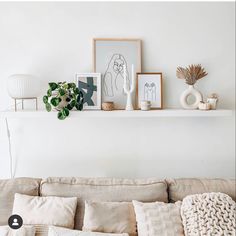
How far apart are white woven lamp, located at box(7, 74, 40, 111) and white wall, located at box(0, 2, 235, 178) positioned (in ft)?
0.62

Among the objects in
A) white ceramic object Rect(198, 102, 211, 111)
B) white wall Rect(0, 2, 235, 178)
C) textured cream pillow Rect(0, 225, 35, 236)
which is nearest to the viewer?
textured cream pillow Rect(0, 225, 35, 236)

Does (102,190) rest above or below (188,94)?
below

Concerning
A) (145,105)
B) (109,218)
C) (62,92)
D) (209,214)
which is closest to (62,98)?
(62,92)

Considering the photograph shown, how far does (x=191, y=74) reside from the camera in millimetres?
2639

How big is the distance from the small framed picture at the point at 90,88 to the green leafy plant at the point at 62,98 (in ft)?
0.38

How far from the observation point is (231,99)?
2.79 m

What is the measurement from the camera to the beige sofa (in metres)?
2.32

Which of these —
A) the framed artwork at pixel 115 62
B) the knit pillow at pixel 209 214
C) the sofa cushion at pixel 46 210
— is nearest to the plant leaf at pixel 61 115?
the framed artwork at pixel 115 62

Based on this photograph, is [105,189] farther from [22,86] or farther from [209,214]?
[22,86]

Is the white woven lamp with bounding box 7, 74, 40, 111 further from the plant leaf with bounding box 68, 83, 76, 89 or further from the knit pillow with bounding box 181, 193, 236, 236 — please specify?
the knit pillow with bounding box 181, 193, 236, 236

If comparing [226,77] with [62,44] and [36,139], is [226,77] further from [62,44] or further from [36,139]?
[36,139]

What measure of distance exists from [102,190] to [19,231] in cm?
57

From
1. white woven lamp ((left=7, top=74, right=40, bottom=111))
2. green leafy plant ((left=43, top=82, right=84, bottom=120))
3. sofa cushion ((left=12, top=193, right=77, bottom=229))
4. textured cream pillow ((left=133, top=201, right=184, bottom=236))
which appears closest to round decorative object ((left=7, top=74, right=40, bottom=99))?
white woven lamp ((left=7, top=74, right=40, bottom=111))

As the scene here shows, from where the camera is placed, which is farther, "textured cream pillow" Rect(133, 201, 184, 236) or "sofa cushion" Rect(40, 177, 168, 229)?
"sofa cushion" Rect(40, 177, 168, 229)
